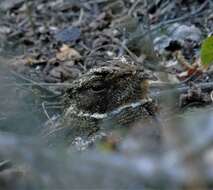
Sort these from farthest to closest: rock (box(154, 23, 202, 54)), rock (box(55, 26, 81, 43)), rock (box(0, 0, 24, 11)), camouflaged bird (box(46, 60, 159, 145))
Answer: rock (box(0, 0, 24, 11)) → rock (box(55, 26, 81, 43)) → rock (box(154, 23, 202, 54)) → camouflaged bird (box(46, 60, 159, 145))

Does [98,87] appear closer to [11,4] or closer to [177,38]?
[177,38]

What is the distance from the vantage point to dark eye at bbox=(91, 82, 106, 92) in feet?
9.03

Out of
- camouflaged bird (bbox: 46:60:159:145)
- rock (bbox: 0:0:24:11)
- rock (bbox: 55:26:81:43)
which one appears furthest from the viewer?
rock (bbox: 0:0:24:11)

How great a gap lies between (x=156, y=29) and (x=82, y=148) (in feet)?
9.49

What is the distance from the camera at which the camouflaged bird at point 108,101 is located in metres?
2.73

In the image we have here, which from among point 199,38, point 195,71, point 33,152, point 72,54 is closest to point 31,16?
point 72,54

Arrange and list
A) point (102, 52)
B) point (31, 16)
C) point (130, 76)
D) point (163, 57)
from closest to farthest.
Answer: point (130, 76)
point (163, 57)
point (102, 52)
point (31, 16)

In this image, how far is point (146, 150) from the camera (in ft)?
3.42

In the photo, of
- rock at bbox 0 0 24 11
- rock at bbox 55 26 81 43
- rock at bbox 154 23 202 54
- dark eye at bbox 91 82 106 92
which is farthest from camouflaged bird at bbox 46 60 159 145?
rock at bbox 0 0 24 11

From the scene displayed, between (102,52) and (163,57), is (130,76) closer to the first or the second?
(163,57)

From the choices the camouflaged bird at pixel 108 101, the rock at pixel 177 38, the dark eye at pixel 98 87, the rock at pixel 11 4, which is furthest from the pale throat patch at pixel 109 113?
the rock at pixel 11 4

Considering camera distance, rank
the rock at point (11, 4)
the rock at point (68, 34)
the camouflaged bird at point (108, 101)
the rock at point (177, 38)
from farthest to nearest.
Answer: the rock at point (11, 4) → the rock at point (68, 34) → the rock at point (177, 38) → the camouflaged bird at point (108, 101)

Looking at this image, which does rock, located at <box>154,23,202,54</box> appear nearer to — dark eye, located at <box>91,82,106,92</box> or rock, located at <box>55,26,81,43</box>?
rock, located at <box>55,26,81,43</box>

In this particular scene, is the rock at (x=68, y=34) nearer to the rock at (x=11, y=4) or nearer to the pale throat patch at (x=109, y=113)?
the rock at (x=11, y=4)
